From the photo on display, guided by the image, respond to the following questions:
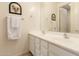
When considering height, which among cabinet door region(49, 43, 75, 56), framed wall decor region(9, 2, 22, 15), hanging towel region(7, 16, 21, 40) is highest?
framed wall decor region(9, 2, 22, 15)

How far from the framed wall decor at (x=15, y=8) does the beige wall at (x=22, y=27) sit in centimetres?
10

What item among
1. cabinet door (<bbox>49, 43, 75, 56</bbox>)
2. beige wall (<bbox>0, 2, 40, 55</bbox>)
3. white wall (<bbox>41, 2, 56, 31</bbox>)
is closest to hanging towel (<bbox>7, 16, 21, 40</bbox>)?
beige wall (<bbox>0, 2, 40, 55</bbox>)

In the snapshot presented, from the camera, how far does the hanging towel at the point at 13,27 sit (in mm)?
2559

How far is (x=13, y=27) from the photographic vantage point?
261 centimetres

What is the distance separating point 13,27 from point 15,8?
1.57 ft

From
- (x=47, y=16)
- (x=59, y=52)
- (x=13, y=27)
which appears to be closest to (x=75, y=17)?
(x=59, y=52)

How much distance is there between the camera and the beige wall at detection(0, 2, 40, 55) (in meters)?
2.55

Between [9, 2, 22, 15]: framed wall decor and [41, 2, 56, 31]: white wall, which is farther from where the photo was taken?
[9, 2, 22, 15]: framed wall decor

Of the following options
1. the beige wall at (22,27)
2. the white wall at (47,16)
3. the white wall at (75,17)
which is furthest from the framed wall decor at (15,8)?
the white wall at (75,17)

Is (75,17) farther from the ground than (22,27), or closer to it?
farther from the ground

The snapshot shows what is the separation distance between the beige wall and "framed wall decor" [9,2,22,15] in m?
0.10

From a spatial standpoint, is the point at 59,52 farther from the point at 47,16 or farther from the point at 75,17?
the point at 47,16

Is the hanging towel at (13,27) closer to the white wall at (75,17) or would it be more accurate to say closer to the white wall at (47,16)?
the white wall at (47,16)

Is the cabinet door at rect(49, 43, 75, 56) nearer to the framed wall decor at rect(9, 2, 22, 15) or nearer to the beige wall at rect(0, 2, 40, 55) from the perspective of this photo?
the beige wall at rect(0, 2, 40, 55)
